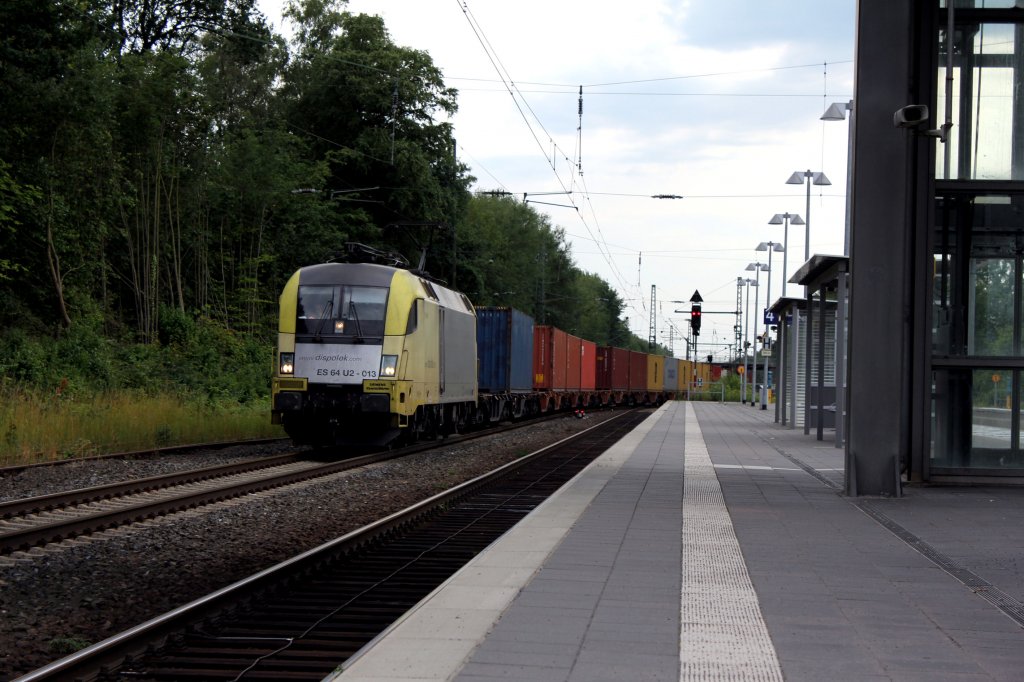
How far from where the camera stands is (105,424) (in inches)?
722

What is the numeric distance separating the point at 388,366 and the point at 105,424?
16.4 feet

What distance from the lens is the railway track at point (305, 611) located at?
5.54 meters

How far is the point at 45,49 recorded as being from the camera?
78.2 feet

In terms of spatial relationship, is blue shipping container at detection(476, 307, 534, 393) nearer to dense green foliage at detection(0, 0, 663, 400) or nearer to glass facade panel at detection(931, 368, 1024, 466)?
dense green foliage at detection(0, 0, 663, 400)

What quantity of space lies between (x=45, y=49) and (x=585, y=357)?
26.3 m

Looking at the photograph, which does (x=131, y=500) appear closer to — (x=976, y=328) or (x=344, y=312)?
(x=344, y=312)

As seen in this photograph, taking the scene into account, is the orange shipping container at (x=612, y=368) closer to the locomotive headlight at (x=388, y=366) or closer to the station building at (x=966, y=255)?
the locomotive headlight at (x=388, y=366)

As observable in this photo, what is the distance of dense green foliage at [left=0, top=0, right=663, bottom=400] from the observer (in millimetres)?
25000

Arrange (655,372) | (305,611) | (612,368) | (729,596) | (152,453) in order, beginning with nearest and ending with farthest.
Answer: (729,596)
(305,611)
(152,453)
(612,368)
(655,372)

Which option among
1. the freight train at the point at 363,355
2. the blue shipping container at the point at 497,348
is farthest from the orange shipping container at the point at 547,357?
the freight train at the point at 363,355

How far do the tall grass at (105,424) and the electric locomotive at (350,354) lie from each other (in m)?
2.71

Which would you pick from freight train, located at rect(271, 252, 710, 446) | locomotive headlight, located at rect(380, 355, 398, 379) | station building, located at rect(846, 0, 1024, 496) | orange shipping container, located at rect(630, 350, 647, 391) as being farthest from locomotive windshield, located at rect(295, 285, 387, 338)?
orange shipping container, located at rect(630, 350, 647, 391)

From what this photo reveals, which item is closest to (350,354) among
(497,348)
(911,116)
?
(911,116)

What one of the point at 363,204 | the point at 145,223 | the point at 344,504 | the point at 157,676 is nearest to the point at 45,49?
the point at 145,223
